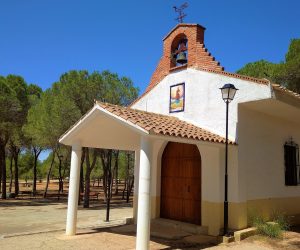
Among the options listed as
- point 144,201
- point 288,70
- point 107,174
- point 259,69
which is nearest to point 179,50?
point 144,201

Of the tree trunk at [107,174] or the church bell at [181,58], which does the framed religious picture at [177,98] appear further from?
the tree trunk at [107,174]

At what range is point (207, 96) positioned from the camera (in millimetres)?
10125

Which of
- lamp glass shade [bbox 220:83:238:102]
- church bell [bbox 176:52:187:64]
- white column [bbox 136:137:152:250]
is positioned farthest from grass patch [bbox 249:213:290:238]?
church bell [bbox 176:52:187:64]

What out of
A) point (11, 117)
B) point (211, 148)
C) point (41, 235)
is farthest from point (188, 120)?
point (11, 117)

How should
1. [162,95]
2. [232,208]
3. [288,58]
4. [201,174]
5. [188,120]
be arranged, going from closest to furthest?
[232,208] < [201,174] < [188,120] < [162,95] < [288,58]

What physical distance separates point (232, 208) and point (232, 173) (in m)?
0.98

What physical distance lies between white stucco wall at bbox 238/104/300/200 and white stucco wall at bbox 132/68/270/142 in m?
0.53

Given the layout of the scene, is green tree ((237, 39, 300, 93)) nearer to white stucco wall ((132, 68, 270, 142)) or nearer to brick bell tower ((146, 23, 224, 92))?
brick bell tower ((146, 23, 224, 92))

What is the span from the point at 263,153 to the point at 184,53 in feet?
14.3

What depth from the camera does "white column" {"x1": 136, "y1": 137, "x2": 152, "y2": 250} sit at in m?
6.88

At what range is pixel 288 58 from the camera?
1870 cm

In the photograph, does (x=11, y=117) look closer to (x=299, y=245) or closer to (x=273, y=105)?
(x=273, y=105)

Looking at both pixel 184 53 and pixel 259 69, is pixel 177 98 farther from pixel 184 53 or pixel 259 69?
pixel 259 69

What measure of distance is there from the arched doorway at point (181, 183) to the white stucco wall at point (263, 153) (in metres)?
1.50
